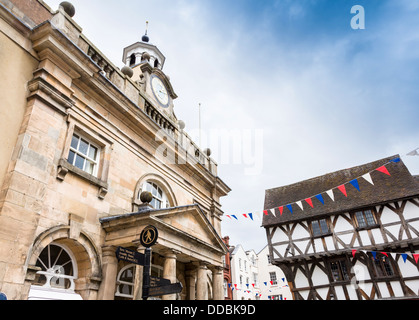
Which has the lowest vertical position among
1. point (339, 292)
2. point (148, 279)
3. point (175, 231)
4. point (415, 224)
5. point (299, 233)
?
point (148, 279)

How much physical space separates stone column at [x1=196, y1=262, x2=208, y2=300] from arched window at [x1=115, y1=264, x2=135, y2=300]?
183cm

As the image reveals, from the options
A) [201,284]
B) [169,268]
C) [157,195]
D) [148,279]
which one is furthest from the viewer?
[157,195]

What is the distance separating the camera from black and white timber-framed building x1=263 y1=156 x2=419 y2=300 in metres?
14.8

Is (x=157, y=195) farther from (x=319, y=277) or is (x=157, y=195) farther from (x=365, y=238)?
(x=365, y=238)

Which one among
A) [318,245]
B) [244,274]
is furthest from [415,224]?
[244,274]

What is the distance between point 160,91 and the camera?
12.9 metres

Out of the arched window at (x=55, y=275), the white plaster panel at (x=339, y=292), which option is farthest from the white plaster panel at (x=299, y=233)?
the arched window at (x=55, y=275)

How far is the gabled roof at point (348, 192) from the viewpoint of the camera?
639 inches

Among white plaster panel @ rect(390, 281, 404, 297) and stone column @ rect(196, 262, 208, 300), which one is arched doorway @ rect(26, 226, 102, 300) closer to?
stone column @ rect(196, 262, 208, 300)

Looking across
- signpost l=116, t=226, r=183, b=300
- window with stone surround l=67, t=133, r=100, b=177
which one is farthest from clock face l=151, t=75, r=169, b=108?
signpost l=116, t=226, r=183, b=300

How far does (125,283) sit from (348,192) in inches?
596
